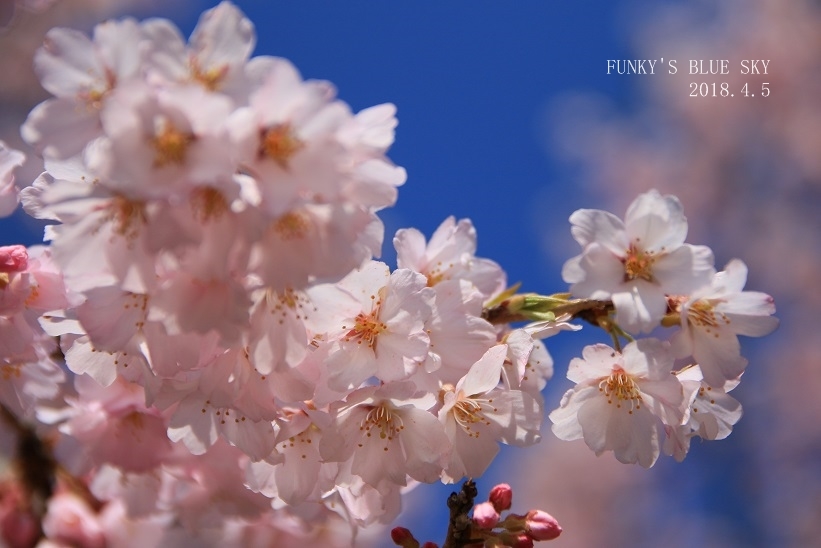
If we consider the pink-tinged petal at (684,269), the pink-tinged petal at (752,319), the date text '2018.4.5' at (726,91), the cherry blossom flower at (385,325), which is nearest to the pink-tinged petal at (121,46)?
the cherry blossom flower at (385,325)

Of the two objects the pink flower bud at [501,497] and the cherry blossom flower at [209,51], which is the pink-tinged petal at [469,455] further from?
the cherry blossom flower at [209,51]

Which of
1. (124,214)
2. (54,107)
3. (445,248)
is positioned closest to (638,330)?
(445,248)

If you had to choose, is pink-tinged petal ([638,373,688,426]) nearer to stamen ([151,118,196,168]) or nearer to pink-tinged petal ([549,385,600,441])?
pink-tinged petal ([549,385,600,441])

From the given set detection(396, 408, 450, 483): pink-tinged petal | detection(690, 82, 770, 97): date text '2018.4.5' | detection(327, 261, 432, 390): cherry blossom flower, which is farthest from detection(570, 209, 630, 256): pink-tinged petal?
detection(690, 82, 770, 97): date text '2018.4.5'

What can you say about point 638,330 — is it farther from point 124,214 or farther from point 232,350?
point 124,214

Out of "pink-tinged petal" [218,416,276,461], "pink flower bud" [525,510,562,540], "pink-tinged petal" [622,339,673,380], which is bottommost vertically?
"pink flower bud" [525,510,562,540]

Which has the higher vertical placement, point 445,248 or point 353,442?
point 445,248

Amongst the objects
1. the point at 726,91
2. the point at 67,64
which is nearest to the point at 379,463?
the point at 67,64

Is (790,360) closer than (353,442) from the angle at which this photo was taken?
No
